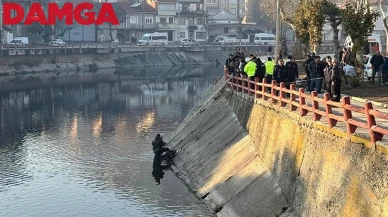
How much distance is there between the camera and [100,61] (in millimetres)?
124625

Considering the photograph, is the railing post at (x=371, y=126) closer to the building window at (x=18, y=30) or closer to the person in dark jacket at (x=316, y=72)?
the person in dark jacket at (x=316, y=72)

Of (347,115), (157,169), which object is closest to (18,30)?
(157,169)

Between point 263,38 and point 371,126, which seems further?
point 263,38

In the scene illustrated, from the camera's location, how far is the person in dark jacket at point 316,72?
36000 millimetres

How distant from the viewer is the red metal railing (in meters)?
19.2

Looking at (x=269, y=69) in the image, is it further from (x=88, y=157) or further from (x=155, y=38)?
(x=155, y=38)

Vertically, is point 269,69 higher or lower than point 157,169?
higher

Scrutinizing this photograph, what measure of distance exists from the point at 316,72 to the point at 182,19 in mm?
123808

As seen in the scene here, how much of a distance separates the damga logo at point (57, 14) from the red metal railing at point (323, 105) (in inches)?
3673

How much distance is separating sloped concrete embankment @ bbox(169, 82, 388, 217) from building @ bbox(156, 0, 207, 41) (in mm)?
114305

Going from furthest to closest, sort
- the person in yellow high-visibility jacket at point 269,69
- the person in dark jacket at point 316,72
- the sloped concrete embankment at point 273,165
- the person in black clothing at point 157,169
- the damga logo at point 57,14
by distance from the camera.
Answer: the damga logo at point 57,14
the person in yellow high-visibility jacket at point 269,69
the person in black clothing at point 157,169
the person in dark jacket at point 316,72
the sloped concrete embankment at point 273,165

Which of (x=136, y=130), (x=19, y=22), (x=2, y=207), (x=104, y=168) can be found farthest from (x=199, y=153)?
(x=19, y=22)

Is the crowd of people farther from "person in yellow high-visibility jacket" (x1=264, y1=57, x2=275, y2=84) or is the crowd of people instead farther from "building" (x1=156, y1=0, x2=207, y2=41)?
"building" (x1=156, y1=0, x2=207, y2=41)

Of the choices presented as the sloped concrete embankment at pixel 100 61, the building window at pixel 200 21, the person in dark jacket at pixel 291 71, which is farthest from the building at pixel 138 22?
the person in dark jacket at pixel 291 71
